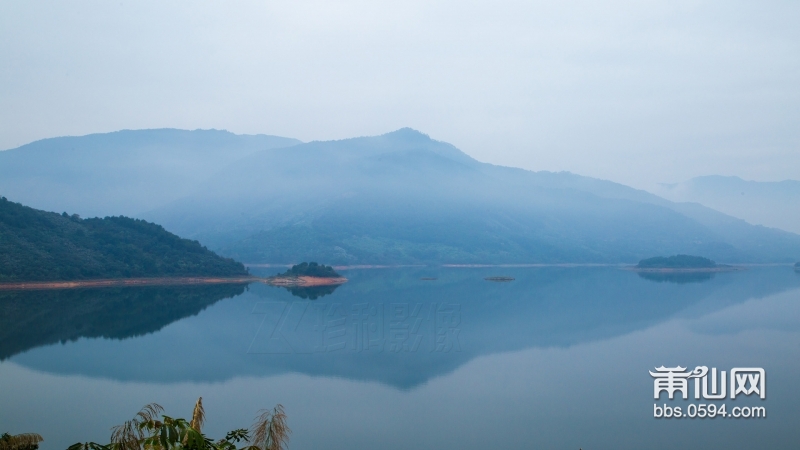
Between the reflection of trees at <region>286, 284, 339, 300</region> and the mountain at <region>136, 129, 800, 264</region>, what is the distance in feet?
105

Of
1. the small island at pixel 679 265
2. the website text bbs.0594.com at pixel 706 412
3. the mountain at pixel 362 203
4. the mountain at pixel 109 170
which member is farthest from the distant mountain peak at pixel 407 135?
the website text bbs.0594.com at pixel 706 412

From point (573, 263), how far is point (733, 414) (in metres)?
82.3

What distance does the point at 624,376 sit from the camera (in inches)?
580

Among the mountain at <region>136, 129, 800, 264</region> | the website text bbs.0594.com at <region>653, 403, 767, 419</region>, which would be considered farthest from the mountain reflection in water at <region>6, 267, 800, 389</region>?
the mountain at <region>136, 129, 800, 264</region>

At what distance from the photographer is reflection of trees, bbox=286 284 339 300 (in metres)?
35.4

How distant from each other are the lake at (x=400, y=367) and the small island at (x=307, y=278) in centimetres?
1087

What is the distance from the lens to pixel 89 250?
4041 cm

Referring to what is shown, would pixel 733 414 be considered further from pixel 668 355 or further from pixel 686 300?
pixel 686 300

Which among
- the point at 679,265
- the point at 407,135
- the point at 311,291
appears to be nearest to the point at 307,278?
the point at 311,291

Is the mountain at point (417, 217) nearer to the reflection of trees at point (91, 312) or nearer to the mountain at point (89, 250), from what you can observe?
the mountain at point (89, 250)

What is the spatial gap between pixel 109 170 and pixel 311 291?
112530mm

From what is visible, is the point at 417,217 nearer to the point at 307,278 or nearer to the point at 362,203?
the point at 362,203

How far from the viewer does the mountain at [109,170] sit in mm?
123500

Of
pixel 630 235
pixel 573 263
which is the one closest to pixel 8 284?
pixel 573 263
